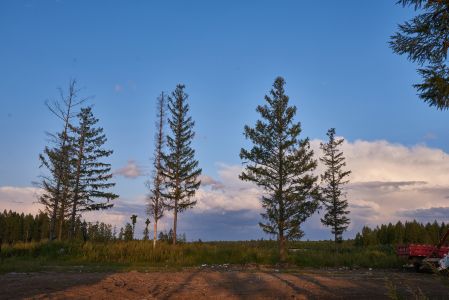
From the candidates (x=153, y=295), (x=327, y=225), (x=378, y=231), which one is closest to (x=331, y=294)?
(x=153, y=295)

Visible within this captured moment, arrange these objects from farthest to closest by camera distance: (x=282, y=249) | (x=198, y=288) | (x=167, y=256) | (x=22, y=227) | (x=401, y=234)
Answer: (x=22, y=227) → (x=401, y=234) → (x=282, y=249) → (x=167, y=256) → (x=198, y=288)

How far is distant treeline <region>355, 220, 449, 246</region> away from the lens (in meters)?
45.4

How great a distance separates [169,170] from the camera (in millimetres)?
36406

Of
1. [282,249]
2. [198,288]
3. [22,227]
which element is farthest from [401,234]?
[22,227]

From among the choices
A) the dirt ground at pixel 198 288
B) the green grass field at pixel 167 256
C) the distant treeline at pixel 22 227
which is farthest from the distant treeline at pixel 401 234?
the distant treeline at pixel 22 227

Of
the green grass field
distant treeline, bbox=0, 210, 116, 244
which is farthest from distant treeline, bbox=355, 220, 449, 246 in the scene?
distant treeline, bbox=0, 210, 116, 244

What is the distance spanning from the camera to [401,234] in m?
48.3

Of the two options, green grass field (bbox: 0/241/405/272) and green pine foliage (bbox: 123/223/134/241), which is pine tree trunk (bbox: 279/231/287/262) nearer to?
green grass field (bbox: 0/241/405/272)

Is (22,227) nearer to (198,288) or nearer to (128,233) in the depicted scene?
(128,233)

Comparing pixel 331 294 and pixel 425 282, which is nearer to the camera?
pixel 331 294

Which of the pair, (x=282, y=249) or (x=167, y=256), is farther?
(x=282, y=249)

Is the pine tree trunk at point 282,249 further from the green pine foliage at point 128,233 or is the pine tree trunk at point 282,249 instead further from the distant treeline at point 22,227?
the distant treeline at point 22,227

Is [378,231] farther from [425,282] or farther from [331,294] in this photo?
[331,294]

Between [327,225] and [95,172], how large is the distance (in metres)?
26.3
